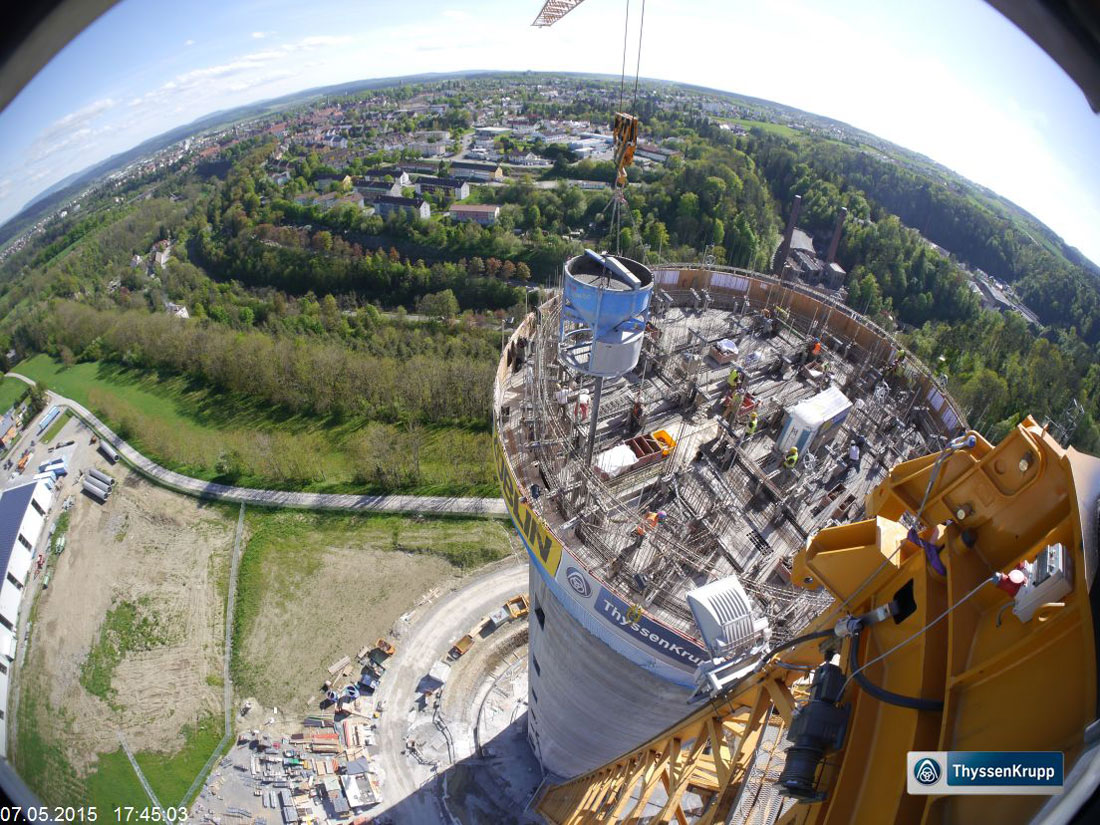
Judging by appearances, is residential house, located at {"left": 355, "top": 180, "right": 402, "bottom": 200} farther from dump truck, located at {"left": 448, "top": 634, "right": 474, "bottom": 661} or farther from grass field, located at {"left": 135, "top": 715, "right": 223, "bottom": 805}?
grass field, located at {"left": 135, "top": 715, "right": 223, "bottom": 805}

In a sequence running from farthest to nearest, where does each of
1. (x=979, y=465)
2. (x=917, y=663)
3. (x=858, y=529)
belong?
(x=858, y=529) < (x=979, y=465) < (x=917, y=663)

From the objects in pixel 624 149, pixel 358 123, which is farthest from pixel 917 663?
pixel 358 123

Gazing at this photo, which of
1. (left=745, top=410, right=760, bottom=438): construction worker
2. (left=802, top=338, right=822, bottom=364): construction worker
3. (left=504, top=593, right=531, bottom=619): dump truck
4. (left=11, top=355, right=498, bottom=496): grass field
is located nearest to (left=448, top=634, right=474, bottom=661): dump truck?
(left=504, top=593, right=531, bottom=619): dump truck

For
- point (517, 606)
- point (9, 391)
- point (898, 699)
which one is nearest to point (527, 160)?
point (9, 391)

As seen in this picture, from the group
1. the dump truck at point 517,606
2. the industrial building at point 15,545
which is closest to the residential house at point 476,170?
the industrial building at point 15,545

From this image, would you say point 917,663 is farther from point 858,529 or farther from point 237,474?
point 237,474

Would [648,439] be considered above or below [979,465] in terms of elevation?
below
